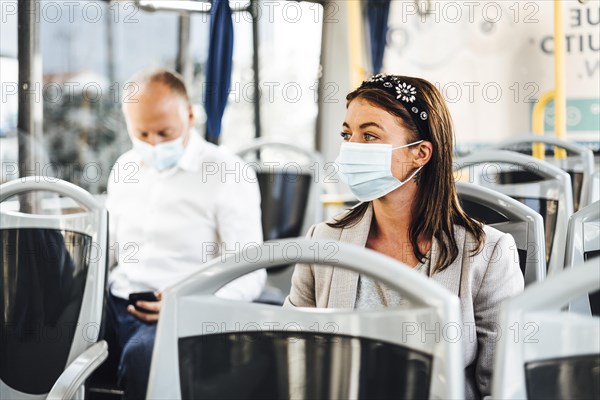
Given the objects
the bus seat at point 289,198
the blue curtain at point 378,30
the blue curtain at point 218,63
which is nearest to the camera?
the blue curtain at point 218,63

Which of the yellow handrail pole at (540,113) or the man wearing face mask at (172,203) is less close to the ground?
the yellow handrail pole at (540,113)

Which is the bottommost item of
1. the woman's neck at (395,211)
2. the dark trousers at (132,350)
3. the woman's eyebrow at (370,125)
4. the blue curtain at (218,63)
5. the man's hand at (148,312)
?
the dark trousers at (132,350)

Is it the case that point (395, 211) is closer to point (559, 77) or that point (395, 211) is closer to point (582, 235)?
point (582, 235)

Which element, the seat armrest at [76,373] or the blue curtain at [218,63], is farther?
the blue curtain at [218,63]

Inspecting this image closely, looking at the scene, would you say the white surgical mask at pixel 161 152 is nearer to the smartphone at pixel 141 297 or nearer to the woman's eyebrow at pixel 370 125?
the smartphone at pixel 141 297

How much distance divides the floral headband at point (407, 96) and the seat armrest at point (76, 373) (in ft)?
3.17

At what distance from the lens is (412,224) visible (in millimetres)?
1826

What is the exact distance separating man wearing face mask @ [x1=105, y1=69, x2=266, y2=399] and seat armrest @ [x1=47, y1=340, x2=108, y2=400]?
0.76m

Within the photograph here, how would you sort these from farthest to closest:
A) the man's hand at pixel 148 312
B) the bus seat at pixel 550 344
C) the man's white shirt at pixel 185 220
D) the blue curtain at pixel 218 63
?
the blue curtain at pixel 218 63, the man's white shirt at pixel 185 220, the man's hand at pixel 148 312, the bus seat at pixel 550 344

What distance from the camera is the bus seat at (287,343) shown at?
1063mm

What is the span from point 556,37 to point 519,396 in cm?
381

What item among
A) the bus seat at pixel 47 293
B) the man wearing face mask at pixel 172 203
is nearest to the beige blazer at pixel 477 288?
the bus seat at pixel 47 293

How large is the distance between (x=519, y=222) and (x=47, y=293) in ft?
4.20

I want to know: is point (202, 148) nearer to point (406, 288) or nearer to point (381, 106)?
point (381, 106)
